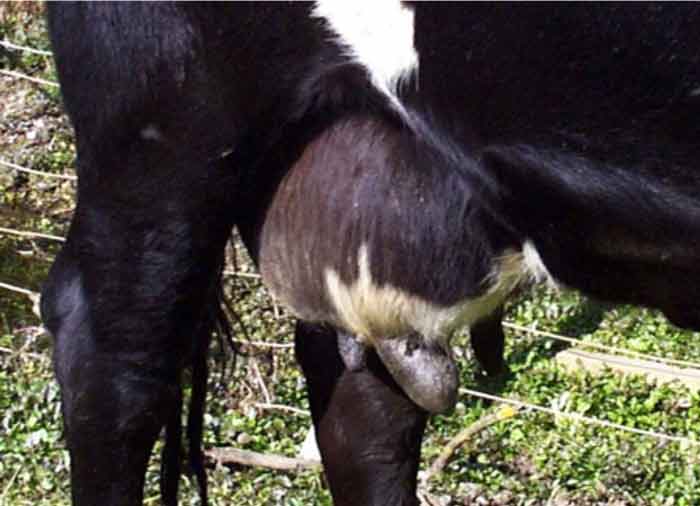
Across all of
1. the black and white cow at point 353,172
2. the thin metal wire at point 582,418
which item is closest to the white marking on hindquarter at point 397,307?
the black and white cow at point 353,172

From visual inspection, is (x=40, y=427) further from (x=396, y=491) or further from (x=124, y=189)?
(x=124, y=189)

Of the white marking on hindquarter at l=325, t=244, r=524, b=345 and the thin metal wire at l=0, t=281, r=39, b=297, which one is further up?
the thin metal wire at l=0, t=281, r=39, b=297

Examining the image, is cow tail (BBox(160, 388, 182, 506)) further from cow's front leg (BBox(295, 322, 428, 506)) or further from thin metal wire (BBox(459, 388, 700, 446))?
thin metal wire (BBox(459, 388, 700, 446))

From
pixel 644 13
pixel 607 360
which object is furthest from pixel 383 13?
pixel 607 360

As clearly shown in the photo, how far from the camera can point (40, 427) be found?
336 centimetres

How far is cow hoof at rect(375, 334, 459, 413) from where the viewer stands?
2400mm

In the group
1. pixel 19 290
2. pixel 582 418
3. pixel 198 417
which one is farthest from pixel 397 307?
pixel 19 290

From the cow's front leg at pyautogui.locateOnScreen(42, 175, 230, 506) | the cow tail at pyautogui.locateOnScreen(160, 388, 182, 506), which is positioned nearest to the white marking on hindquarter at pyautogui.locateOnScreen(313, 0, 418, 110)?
the cow's front leg at pyautogui.locateOnScreen(42, 175, 230, 506)

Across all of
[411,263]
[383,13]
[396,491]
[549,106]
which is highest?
[383,13]

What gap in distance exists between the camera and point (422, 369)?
242cm

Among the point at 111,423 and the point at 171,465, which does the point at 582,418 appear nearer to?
the point at 171,465

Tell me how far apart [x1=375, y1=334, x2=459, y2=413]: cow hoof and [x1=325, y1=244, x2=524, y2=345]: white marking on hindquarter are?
4 centimetres

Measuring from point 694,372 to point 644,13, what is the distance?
196 cm

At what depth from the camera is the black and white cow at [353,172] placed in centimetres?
195
